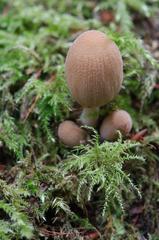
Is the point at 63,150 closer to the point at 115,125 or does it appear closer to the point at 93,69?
the point at 115,125

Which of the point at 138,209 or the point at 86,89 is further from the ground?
the point at 86,89

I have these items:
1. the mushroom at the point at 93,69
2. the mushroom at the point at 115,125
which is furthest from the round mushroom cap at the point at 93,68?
the mushroom at the point at 115,125

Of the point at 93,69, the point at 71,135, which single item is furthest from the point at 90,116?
the point at 93,69

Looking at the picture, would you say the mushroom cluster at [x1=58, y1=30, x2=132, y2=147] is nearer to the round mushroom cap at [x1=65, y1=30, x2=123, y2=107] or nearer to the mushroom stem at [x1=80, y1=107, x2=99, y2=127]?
the round mushroom cap at [x1=65, y1=30, x2=123, y2=107]

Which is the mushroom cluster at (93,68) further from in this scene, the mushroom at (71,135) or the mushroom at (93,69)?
the mushroom at (71,135)

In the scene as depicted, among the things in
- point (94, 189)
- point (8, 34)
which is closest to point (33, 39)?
point (8, 34)

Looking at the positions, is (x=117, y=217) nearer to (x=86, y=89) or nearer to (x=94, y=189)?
(x=94, y=189)

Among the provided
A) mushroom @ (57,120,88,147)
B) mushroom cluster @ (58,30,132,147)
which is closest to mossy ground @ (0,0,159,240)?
mushroom @ (57,120,88,147)
